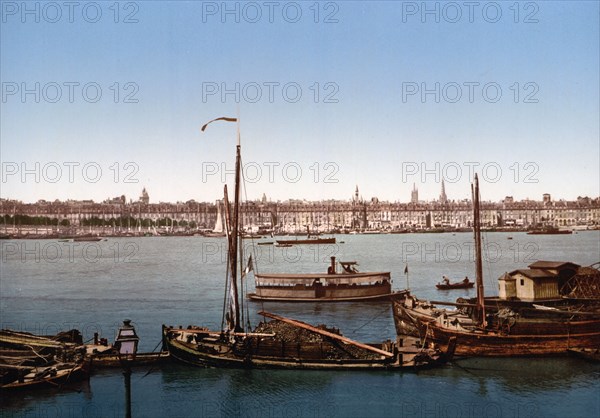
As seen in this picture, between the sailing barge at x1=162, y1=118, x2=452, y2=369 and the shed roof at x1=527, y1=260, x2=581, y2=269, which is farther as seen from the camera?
the shed roof at x1=527, y1=260, x2=581, y2=269

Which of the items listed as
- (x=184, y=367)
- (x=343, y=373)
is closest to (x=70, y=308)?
(x=184, y=367)

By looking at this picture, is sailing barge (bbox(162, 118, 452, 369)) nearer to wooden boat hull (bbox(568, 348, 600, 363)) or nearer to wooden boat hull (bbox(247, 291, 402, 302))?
wooden boat hull (bbox(568, 348, 600, 363))

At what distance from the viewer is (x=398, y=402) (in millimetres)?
23234

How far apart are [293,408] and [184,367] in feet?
21.7

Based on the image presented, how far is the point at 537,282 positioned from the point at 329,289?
1976cm

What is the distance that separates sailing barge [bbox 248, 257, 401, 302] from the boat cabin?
16.1 m

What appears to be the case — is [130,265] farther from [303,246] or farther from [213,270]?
[303,246]

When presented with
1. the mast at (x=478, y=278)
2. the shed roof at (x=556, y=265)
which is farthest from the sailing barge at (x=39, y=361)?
the shed roof at (x=556, y=265)

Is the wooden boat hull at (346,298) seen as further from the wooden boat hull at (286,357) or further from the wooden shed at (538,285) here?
the wooden boat hull at (286,357)

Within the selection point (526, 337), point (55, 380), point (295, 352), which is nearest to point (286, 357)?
point (295, 352)

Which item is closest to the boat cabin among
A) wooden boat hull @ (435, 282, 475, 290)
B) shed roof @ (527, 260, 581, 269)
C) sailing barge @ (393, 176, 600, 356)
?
shed roof @ (527, 260, 581, 269)

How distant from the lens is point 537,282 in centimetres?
3319

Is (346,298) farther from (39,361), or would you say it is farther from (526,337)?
(39,361)

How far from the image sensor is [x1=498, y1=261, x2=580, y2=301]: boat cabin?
109 ft
